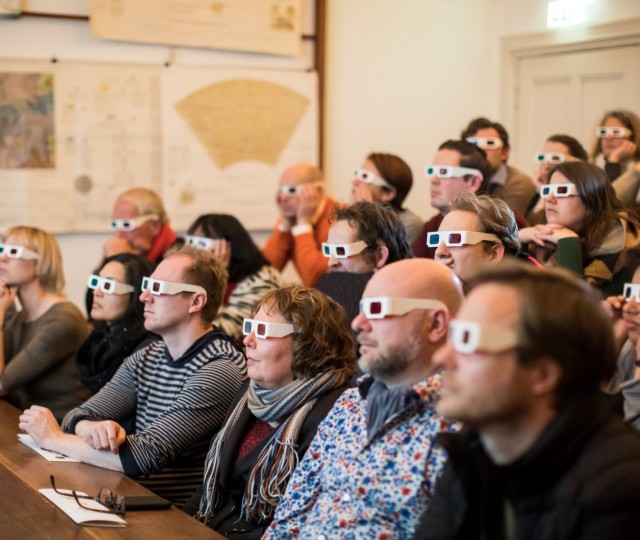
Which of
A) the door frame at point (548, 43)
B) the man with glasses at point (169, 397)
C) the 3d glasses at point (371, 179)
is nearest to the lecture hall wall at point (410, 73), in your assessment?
the door frame at point (548, 43)

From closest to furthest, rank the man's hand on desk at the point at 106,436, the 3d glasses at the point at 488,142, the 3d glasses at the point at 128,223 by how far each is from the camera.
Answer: the man's hand on desk at the point at 106,436 → the 3d glasses at the point at 488,142 → the 3d glasses at the point at 128,223

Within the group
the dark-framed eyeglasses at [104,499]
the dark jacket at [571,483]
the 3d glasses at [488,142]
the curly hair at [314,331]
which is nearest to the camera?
the dark jacket at [571,483]

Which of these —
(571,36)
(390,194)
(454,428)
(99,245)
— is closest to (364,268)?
(390,194)

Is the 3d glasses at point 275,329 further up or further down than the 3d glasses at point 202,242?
further down

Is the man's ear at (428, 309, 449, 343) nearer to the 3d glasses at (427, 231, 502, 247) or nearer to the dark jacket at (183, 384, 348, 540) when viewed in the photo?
the dark jacket at (183, 384, 348, 540)

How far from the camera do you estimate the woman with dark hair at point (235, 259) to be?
4605 mm

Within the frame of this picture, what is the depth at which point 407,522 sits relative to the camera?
2121 millimetres

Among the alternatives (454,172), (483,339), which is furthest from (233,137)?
(483,339)

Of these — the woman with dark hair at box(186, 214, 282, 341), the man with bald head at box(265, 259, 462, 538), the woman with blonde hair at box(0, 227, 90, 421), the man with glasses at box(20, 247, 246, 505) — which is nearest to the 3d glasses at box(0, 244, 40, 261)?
the woman with blonde hair at box(0, 227, 90, 421)

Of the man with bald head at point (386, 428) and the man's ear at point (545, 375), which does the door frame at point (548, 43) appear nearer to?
the man with bald head at point (386, 428)

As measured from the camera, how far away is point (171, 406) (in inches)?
123

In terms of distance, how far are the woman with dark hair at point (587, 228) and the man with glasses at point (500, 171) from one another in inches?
50.9

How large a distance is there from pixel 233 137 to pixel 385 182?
69.0 inches

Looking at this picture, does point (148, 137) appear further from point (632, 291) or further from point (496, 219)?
point (632, 291)
